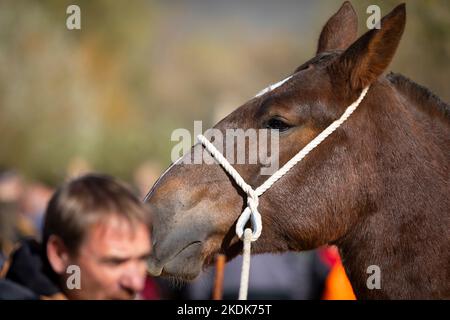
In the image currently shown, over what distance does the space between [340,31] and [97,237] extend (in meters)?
2.36

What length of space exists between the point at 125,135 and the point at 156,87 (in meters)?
8.26

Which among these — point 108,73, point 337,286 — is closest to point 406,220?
point 337,286

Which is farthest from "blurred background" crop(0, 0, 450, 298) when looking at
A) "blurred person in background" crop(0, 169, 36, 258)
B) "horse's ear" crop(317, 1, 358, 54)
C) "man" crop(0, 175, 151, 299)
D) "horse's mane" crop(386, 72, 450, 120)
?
"man" crop(0, 175, 151, 299)

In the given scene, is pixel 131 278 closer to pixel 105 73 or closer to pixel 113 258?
pixel 113 258

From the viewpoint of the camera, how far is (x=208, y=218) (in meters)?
3.38

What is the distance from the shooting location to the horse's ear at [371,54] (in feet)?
10.7

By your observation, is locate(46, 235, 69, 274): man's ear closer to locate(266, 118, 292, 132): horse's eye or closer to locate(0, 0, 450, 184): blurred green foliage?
locate(266, 118, 292, 132): horse's eye

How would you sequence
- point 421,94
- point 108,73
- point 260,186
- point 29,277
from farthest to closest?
Result: point 108,73 < point 421,94 < point 260,186 < point 29,277

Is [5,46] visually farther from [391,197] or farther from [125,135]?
[391,197]

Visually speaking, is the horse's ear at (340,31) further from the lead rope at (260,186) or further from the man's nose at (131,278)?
the man's nose at (131,278)

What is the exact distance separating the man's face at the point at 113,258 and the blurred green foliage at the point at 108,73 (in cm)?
1362

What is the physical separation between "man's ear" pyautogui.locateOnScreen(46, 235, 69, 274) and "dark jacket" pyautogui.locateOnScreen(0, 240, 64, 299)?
0.32ft

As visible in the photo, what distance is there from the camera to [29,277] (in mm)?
3100
